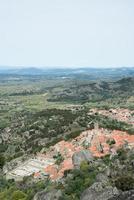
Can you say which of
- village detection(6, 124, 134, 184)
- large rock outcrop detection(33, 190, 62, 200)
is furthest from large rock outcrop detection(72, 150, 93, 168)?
large rock outcrop detection(33, 190, 62, 200)

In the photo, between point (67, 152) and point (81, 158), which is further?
point (67, 152)

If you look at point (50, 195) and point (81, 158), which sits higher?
point (50, 195)

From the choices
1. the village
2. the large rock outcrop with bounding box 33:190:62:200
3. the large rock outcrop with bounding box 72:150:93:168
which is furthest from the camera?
the village

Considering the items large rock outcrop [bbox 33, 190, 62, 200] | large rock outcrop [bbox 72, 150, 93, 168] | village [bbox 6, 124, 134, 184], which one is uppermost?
large rock outcrop [bbox 33, 190, 62, 200]

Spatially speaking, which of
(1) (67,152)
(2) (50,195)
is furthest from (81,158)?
(2) (50,195)

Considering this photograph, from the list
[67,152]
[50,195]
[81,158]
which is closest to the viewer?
[50,195]

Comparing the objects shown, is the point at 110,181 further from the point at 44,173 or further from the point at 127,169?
the point at 44,173

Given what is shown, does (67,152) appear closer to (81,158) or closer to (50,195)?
(81,158)

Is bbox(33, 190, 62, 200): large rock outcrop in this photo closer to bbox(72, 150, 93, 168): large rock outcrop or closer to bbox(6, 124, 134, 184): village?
bbox(6, 124, 134, 184): village

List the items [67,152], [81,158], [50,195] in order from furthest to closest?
[67,152] → [81,158] → [50,195]

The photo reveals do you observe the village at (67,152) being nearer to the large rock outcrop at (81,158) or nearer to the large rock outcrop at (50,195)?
the large rock outcrop at (81,158)

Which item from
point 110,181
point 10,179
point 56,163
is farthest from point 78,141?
point 110,181
